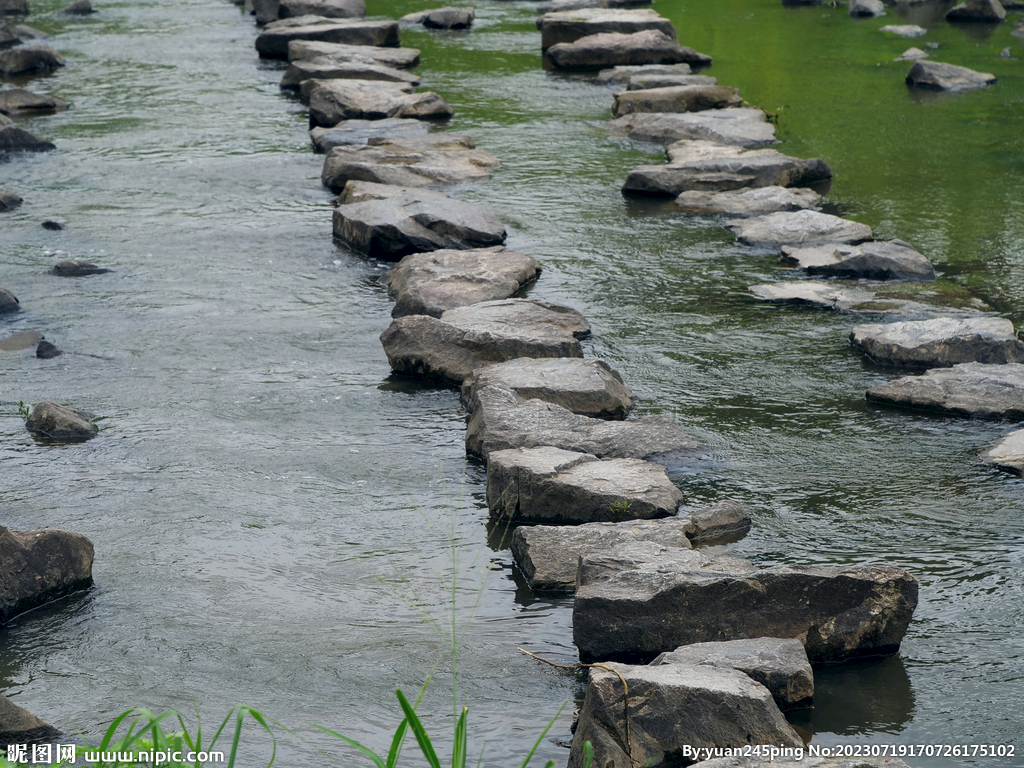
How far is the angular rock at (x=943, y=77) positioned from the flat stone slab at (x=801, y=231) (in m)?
4.16

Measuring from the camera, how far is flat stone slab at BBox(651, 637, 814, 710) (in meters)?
2.77

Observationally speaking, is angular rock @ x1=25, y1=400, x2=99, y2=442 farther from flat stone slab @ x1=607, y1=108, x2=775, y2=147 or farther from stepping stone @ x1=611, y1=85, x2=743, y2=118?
stepping stone @ x1=611, y1=85, x2=743, y2=118

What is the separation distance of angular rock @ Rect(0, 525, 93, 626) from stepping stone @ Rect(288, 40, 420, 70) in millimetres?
8258

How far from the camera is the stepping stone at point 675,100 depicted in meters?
9.30

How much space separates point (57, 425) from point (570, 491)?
1839 millimetres

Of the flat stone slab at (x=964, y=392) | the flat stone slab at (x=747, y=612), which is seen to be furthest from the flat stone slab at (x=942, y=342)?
the flat stone slab at (x=747, y=612)

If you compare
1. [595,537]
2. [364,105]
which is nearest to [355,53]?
[364,105]

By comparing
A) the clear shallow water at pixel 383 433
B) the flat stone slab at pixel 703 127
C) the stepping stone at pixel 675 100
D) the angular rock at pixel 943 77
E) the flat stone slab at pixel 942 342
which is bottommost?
the clear shallow water at pixel 383 433

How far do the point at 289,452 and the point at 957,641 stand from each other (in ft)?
7.26

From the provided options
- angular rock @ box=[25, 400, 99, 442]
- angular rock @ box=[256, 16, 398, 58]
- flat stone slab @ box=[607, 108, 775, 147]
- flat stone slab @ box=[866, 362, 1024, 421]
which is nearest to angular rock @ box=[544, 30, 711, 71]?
angular rock @ box=[256, 16, 398, 58]

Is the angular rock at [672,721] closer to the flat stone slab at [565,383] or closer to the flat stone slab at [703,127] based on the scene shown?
the flat stone slab at [565,383]

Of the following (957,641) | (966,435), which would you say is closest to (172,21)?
(966,435)

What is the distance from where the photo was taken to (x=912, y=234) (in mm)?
6465

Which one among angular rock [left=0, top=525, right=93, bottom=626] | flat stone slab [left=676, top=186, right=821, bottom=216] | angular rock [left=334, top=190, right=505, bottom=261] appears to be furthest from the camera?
flat stone slab [left=676, top=186, right=821, bottom=216]
